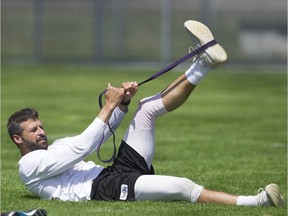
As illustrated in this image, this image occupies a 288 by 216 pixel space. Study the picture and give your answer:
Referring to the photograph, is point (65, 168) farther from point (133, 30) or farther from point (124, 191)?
point (133, 30)

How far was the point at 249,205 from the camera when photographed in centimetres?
826

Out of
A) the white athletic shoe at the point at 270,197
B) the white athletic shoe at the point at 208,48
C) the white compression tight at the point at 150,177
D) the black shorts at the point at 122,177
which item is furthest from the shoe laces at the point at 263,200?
the white athletic shoe at the point at 208,48

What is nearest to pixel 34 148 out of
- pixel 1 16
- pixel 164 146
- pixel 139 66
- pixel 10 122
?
pixel 10 122

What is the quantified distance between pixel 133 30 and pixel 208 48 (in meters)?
21.0

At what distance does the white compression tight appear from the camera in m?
8.27

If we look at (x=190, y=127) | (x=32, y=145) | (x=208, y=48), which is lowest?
(x=190, y=127)

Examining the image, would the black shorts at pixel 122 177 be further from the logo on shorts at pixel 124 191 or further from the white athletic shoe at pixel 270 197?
the white athletic shoe at pixel 270 197

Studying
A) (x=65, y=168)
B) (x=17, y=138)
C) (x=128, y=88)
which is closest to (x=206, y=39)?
(x=128, y=88)

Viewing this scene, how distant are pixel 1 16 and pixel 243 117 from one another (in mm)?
15642

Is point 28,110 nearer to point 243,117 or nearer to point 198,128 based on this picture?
point 198,128

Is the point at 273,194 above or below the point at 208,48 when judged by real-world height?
below

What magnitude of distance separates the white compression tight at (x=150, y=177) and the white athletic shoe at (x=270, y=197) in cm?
51

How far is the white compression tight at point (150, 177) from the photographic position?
8266 millimetres

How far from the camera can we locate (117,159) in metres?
8.75
